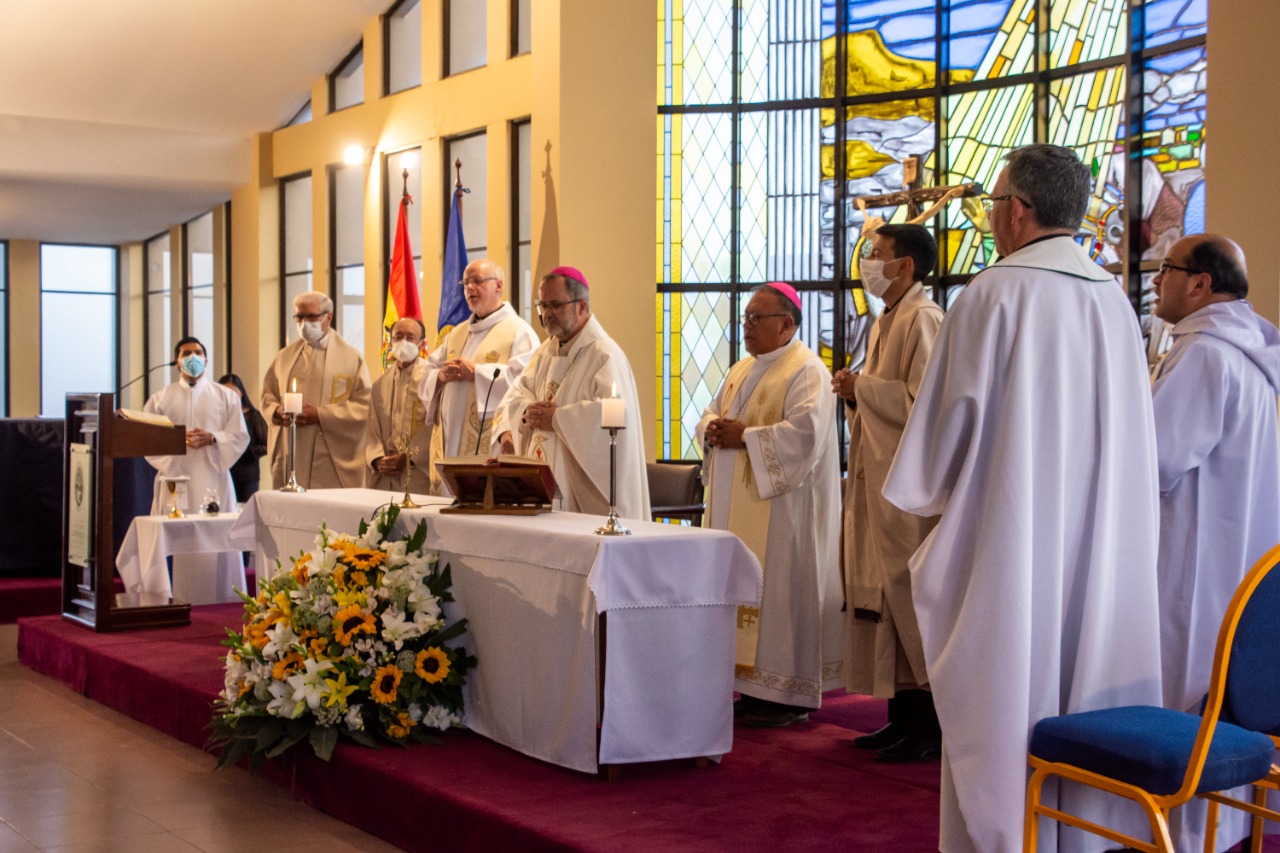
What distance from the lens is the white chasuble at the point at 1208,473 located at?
Result: 378 centimetres

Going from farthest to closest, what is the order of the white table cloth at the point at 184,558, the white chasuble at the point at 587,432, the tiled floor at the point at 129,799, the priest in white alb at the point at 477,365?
1. the white table cloth at the point at 184,558
2. the priest in white alb at the point at 477,365
3. the white chasuble at the point at 587,432
4. the tiled floor at the point at 129,799

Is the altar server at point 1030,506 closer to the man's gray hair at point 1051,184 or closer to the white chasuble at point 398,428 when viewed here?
the man's gray hair at point 1051,184

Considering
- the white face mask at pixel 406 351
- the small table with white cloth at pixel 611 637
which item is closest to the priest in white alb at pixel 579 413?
the small table with white cloth at pixel 611 637

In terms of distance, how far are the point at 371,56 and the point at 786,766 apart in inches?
383

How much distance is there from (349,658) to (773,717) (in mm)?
1558

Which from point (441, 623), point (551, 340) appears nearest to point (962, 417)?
point (441, 623)

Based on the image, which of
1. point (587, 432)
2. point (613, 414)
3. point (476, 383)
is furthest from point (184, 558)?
point (613, 414)

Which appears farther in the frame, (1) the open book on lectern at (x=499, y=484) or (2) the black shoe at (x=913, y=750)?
(1) the open book on lectern at (x=499, y=484)

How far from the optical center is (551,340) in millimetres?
6020

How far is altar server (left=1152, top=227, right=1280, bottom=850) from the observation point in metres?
3.78

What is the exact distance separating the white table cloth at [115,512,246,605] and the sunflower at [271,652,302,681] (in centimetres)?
325

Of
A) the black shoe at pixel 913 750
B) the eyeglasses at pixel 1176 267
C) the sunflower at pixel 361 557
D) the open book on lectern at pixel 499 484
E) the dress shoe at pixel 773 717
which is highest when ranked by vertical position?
the eyeglasses at pixel 1176 267

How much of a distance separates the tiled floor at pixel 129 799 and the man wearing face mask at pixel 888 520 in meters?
1.68

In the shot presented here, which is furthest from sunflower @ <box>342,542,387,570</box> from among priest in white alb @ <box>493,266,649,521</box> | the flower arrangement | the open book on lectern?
priest in white alb @ <box>493,266,649,521</box>
